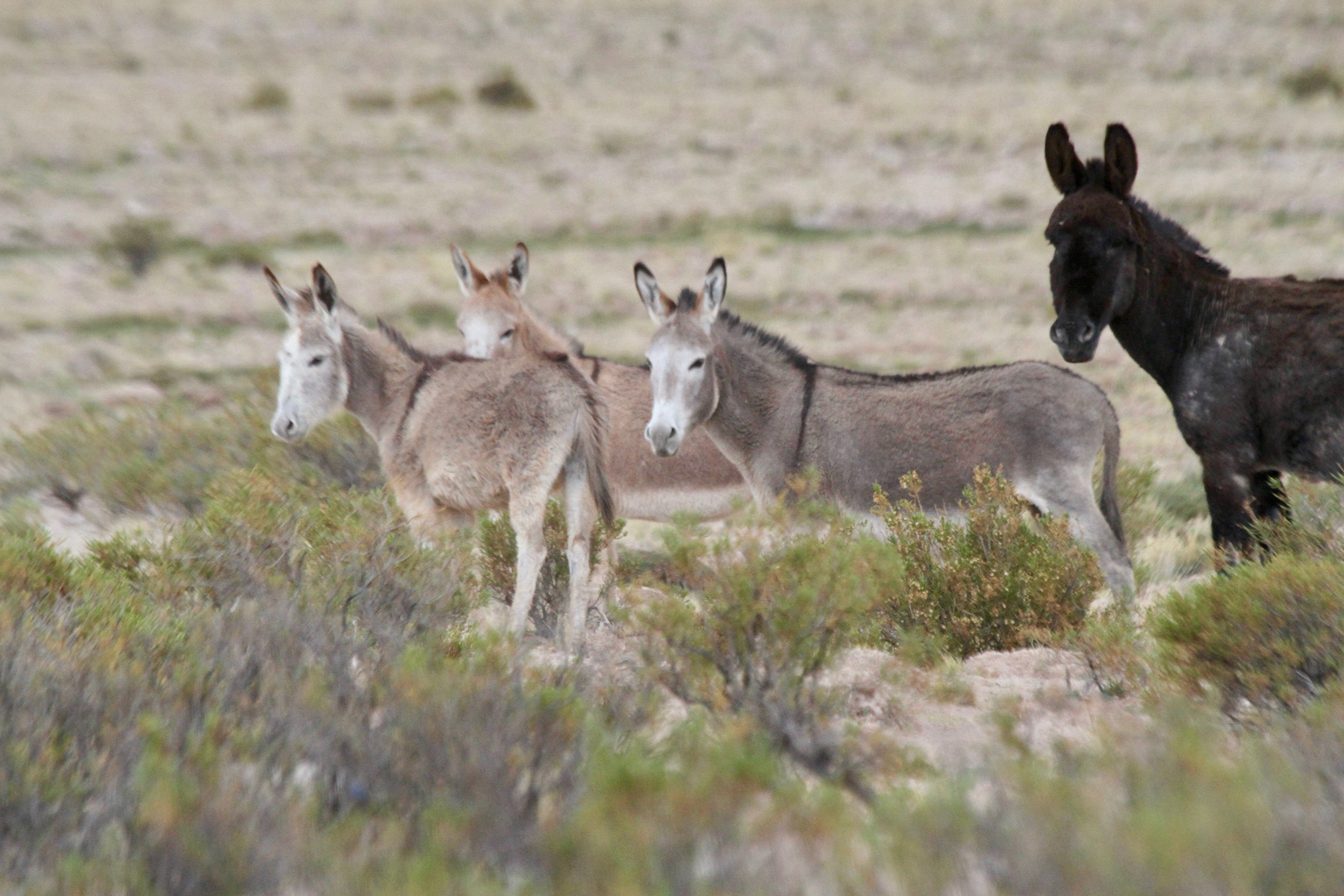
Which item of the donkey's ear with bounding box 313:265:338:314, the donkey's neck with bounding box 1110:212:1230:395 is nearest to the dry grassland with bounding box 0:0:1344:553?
the donkey's neck with bounding box 1110:212:1230:395

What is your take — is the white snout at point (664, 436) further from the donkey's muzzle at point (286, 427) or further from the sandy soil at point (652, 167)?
the donkey's muzzle at point (286, 427)

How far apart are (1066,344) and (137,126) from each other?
126 feet

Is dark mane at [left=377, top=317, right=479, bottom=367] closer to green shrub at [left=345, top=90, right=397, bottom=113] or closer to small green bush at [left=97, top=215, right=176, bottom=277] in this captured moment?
small green bush at [left=97, top=215, right=176, bottom=277]

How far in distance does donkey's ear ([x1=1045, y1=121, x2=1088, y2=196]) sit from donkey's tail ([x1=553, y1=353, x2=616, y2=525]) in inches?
115

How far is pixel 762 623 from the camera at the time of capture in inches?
185

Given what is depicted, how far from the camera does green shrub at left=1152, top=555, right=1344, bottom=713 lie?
15.3 feet

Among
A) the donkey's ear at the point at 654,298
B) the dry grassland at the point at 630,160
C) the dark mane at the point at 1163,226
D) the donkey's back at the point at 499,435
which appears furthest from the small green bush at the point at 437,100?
the dark mane at the point at 1163,226

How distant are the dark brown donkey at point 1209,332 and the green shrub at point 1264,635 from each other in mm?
823

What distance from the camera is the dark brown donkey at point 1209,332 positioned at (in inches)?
226

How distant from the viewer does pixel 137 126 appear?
3822 centimetres

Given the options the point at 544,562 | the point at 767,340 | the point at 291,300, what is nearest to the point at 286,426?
the point at 291,300

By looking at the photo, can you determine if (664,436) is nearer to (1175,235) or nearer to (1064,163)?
(1064,163)

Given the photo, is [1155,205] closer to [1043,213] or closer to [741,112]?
[1043,213]

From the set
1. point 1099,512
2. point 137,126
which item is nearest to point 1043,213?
point 1099,512
